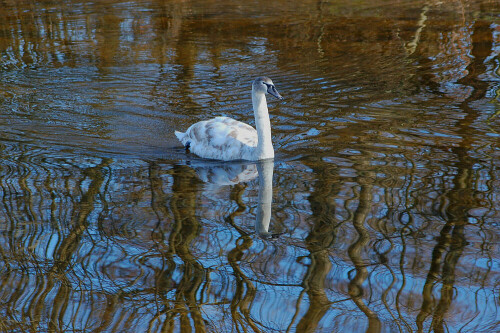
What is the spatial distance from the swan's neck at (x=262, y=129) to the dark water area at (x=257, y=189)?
167 millimetres

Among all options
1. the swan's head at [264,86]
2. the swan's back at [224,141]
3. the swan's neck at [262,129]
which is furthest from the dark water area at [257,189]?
the swan's head at [264,86]

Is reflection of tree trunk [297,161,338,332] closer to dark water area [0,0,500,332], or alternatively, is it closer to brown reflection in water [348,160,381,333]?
dark water area [0,0,500,332]

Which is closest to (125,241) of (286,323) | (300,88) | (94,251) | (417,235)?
(94,251)

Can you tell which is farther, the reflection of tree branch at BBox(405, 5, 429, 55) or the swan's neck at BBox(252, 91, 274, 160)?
the reflection of tree branch at BBox(405, 5, 429, 55)

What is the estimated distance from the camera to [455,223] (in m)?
6.88

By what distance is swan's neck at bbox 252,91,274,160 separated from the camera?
29.8ft

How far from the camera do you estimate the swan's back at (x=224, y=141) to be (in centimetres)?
939

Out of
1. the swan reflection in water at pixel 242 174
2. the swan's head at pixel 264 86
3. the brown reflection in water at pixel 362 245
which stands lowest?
the swan reflection in water at pixel 242 174

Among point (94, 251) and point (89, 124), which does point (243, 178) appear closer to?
point (94, 251)

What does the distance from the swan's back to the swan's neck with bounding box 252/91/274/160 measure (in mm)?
165

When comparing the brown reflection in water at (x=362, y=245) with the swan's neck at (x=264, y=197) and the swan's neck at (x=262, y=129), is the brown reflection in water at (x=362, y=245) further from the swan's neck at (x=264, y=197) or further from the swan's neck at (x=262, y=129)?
the swan's neck at (x=262, y=129)

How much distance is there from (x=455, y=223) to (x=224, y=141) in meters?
3.71

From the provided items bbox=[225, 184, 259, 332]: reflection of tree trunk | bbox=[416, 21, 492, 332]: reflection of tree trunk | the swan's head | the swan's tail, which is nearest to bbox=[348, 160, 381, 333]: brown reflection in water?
bbox=[416, 21, 492, 332]: reflection of tree trunk

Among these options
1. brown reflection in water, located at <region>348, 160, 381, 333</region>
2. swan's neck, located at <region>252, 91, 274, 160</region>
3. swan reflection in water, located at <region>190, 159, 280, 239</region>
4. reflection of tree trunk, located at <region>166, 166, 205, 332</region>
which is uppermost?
swan's neck, located at <region>252, 91, 274, 160</region>
